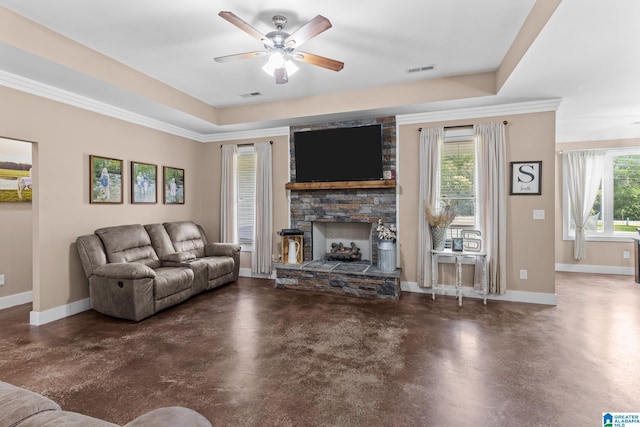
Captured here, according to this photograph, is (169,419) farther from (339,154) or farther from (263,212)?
(263,212)

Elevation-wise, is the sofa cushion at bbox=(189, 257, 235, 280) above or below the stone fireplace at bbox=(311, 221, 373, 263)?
below

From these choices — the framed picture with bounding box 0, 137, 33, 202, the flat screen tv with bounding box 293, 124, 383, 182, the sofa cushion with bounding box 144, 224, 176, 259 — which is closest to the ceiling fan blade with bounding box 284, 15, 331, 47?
the flat screen tv with bounding box 293, 124, 383, 182

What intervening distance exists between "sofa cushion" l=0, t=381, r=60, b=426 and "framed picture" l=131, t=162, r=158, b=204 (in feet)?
14.1

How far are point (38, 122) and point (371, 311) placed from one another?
15.0ft

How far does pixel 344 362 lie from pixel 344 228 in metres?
3.14

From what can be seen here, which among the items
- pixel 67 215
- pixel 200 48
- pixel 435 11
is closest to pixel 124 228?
pixel 67 215

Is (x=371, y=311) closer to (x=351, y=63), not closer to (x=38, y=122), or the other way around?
(x=351, y=63)

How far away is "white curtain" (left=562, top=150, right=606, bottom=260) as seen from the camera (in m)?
6.25

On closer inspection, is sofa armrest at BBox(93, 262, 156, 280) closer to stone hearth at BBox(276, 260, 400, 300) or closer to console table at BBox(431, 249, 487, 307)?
stone hearth at BBox(276, 260, 400, 300)

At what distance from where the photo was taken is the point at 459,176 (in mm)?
4758

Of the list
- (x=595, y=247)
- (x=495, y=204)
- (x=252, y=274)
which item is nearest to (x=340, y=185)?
(x=495, y=204)

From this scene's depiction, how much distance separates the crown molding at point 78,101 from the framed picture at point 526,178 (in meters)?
5.48

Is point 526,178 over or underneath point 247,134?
underneath

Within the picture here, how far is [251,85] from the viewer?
450cm
